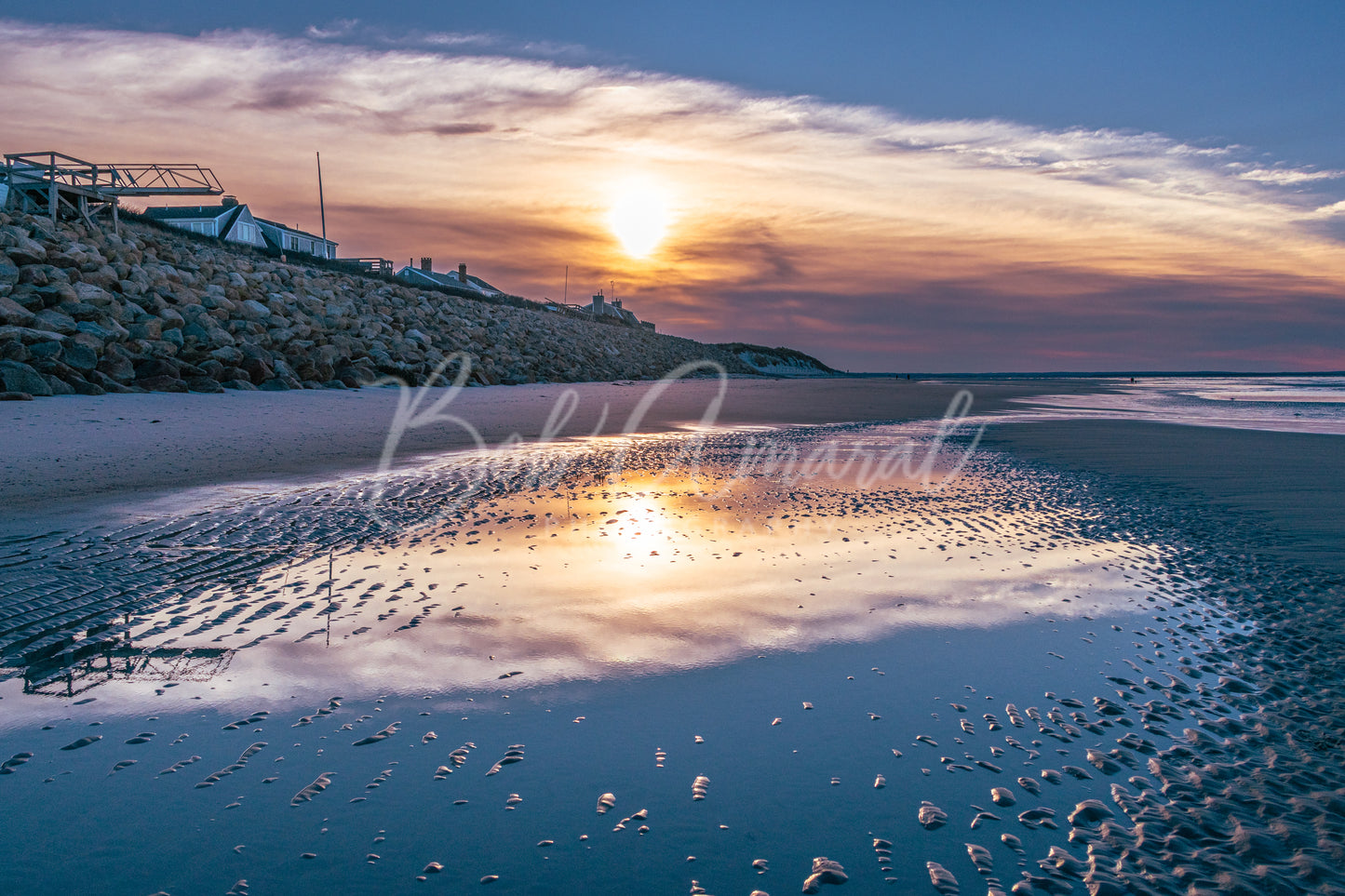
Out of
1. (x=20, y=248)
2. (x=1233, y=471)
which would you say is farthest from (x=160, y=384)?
(x=1233, y=471)

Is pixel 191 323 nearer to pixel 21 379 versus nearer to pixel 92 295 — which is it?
pixel 92 295

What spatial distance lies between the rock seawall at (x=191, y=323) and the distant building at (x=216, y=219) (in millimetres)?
22651

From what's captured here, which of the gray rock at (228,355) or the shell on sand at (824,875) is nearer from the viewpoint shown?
the shell on sand at (824,875)

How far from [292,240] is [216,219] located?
8.80 m

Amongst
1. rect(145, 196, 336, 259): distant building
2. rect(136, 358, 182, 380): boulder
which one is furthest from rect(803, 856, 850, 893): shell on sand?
rect(145, 196, 336, 259): distant building

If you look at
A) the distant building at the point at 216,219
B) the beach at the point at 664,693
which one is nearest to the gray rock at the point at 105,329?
the beach at the point at 664,693

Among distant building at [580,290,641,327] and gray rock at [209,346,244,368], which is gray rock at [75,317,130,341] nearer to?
gray rock at [209,346,244,368]

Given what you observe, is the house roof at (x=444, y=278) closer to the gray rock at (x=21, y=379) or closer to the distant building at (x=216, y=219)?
the distant building at (x=216, y=219)

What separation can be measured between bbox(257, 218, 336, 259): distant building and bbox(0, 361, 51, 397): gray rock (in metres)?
44.0

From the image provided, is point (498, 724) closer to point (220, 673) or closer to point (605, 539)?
point (220, 673)

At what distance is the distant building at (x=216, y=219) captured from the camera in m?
48.8

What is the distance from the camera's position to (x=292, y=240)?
57562 mm

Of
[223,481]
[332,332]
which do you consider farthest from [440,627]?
[332,332]

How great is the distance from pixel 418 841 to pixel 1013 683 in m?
2.60
